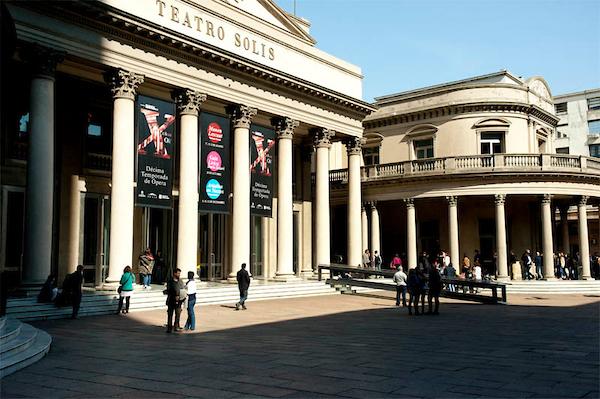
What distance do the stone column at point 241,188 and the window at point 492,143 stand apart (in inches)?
613

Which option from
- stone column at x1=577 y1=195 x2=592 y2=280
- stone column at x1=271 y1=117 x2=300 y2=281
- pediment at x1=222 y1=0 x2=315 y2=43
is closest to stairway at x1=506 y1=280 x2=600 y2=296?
stone column at x1=577 y1=195 x2=592 y2=280

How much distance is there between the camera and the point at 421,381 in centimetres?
798

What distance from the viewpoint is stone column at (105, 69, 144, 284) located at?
785 inches

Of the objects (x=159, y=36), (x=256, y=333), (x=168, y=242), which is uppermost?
(x=159, y=36)

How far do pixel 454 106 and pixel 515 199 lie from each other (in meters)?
6.61

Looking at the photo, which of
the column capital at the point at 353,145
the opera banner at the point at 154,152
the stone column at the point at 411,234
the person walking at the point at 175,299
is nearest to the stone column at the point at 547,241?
the stone column at the point at 411,234

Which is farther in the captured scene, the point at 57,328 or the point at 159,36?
the point at 159,36

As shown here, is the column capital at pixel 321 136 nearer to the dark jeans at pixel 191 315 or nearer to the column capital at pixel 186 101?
the column capital at pixel 186 101

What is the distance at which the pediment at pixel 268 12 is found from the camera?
2720 centimetres

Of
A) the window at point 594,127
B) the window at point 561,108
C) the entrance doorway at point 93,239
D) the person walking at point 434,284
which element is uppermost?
the window at point 561,108

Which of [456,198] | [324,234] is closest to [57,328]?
[324,234]

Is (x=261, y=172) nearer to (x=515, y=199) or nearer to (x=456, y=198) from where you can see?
(x=456, y=198)

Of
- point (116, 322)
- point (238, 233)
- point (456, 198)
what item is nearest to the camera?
point (116, 322)

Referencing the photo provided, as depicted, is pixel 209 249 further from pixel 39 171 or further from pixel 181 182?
pixel 39 171
